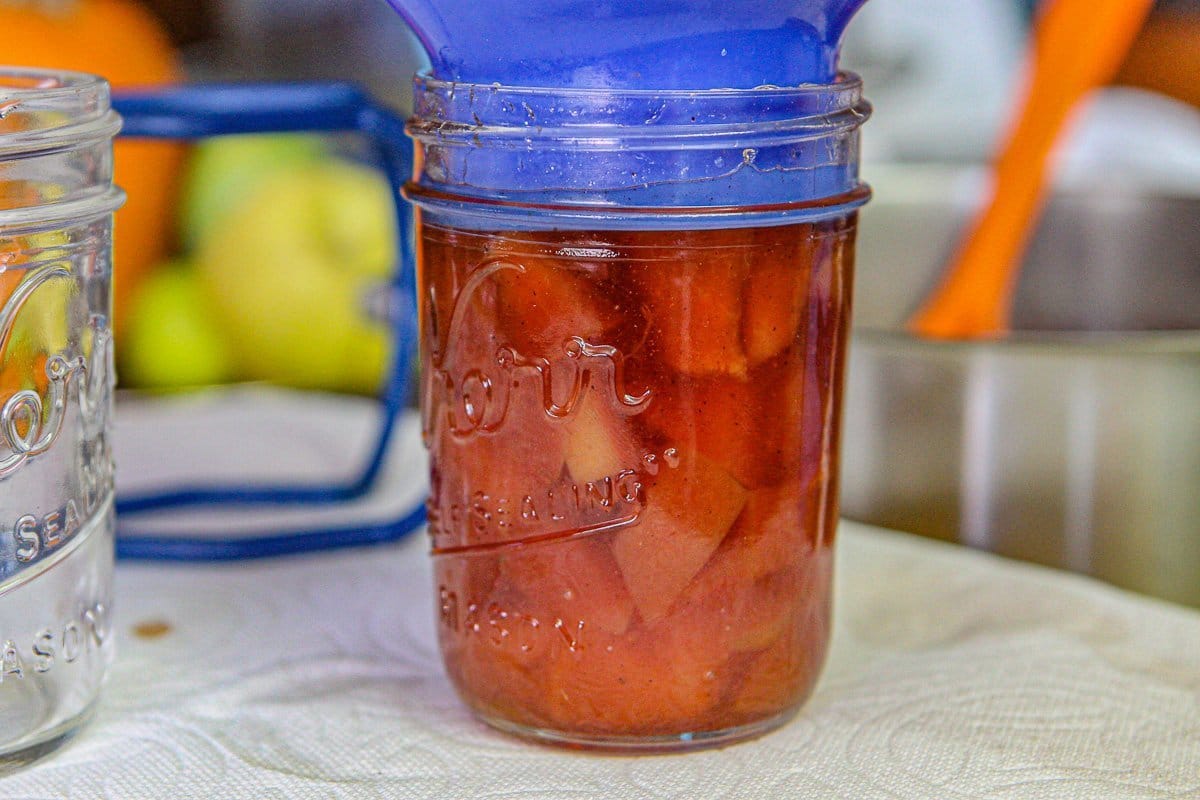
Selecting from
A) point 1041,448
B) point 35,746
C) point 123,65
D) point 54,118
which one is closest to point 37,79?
point 54,118

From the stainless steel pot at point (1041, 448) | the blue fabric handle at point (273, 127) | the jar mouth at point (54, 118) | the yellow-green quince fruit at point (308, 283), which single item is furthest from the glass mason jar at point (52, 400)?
the yellow-green quince fruit at point (308, 283)

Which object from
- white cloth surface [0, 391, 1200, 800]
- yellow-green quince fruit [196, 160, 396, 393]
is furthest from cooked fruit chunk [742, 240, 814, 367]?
yellow-green quince fruit [196, 160, 396, 393]

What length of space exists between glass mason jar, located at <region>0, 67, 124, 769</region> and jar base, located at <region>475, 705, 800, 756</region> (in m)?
0.12

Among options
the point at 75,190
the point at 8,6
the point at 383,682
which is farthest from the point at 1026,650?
the point at 8,6

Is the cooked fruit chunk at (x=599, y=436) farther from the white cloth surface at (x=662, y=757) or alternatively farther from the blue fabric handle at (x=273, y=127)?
the blue fabric handle at (x=273, y=127)

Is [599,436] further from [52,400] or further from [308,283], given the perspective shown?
[308,283]

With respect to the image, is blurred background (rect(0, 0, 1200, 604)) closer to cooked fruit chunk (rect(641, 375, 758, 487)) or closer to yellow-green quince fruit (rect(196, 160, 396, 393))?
yellow-green quince fruit (rect(196, 160, 396, 393))

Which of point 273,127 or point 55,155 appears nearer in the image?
point 55,155

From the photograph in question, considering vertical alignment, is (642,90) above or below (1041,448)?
above

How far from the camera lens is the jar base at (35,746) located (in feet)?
1.15

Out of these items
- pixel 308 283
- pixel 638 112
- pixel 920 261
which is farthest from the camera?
pixel 308 283

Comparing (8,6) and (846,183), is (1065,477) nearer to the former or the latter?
(846,183)

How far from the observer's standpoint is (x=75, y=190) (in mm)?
352

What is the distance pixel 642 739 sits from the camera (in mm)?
355
